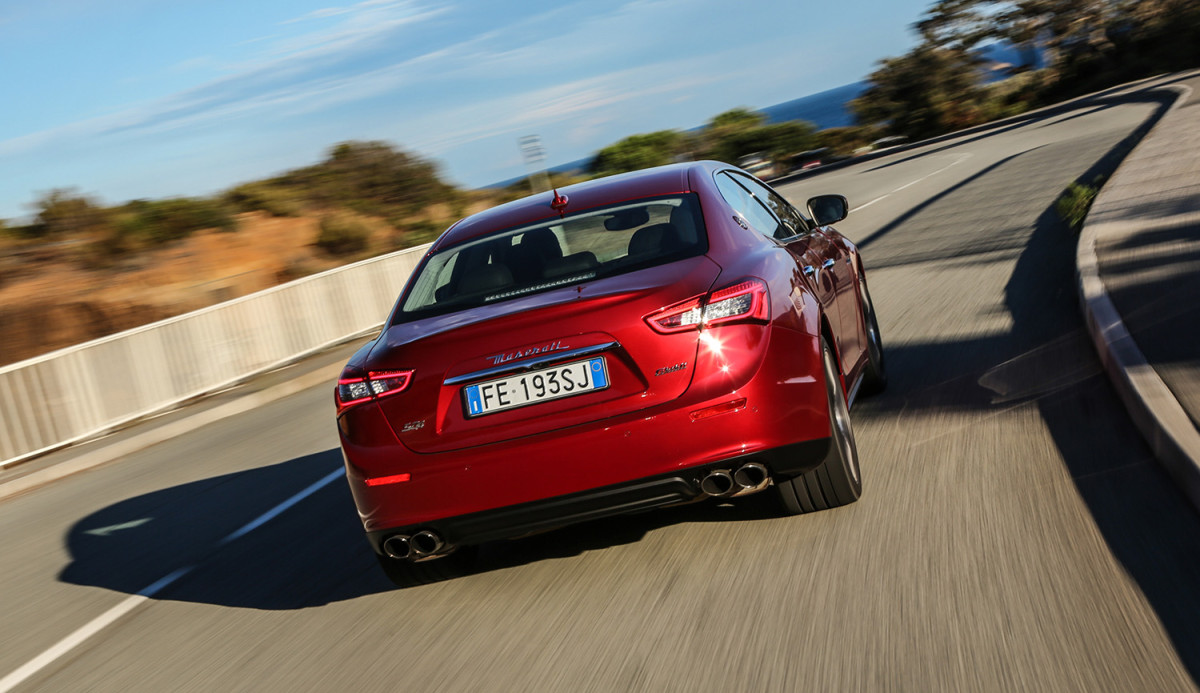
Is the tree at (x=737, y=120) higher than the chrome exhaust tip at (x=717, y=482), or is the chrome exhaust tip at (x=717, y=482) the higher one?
the tree at (x=737, y=120)

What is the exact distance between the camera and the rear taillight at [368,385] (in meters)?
4.55

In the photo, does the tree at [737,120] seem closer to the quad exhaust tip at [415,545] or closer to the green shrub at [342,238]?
the green shrub at [342,238]

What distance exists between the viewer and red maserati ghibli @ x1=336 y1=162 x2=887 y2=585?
14.3 feet

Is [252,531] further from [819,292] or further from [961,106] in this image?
[961,106]

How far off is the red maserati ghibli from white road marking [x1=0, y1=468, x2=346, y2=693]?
1.57 meters

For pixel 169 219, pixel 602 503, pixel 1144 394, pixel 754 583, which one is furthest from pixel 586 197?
pixel 169 219

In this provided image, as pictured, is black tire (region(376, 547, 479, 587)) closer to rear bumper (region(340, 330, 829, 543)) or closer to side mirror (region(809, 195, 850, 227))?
rear bumper (region(340, 330, 829, 543))

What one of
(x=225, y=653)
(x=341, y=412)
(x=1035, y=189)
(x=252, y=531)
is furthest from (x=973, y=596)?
(x=1035, y=189)

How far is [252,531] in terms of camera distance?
698 cm

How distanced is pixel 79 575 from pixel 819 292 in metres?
4.42

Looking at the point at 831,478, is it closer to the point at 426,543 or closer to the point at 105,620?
the point at 426,543

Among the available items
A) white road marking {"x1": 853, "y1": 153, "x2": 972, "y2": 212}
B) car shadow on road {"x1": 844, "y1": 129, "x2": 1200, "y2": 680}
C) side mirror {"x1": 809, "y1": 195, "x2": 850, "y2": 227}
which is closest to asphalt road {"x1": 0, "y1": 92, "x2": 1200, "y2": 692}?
car shadow on road {"x1": 844, "y1": 129, "x2": 1200, "y2": 680}

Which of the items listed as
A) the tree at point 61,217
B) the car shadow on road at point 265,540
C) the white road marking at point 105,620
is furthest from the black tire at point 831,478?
the tree at point 61,217

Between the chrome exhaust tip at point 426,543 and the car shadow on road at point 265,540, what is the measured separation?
0.72m
